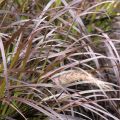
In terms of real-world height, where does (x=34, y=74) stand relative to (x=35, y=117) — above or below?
above

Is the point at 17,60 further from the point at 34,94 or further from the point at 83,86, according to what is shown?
the point at 83,86

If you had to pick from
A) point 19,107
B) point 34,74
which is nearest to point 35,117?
point 19,107

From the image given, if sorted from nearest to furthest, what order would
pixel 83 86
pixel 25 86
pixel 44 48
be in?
pixel 25 86
pixel 44 48
pixel 83 86

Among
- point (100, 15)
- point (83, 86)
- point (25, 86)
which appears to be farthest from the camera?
point (100, 15)

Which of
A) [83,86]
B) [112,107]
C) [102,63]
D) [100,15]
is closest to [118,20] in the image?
[100,15]

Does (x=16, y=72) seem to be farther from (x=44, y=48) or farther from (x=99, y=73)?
(x=99, y=73)

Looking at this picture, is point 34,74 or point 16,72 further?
point 34,74

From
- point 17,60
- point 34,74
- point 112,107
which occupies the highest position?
point 17,60

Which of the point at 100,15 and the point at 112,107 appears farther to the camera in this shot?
the point at 100,15

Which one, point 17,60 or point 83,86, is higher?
point 17,60
